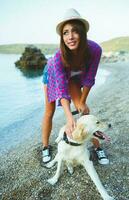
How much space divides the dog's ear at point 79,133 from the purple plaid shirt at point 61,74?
715 mm

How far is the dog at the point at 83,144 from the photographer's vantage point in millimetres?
4836

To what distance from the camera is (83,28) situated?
5.04 m

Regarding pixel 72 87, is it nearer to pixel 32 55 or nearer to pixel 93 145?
pixel 93 145

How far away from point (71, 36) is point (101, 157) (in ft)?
8.64

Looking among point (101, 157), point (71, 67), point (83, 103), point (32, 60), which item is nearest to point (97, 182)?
→ point (101, 157)

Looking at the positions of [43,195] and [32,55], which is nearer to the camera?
[43,195]

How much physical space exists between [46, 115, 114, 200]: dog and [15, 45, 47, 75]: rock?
42.5 metres

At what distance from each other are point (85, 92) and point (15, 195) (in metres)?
2.24

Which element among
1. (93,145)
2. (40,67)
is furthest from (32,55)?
(93,145)

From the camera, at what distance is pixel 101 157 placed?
6.29m

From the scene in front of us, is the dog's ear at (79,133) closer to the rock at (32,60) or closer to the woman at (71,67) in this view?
the woman at (71,67)

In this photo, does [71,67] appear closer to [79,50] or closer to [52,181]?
[79,50]

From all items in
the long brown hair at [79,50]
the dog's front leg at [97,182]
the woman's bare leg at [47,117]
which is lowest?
the dog's front leg at [97,182]

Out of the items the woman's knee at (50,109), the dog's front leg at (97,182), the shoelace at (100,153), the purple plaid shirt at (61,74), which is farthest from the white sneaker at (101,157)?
the purple plaid shirt at (61,74)
